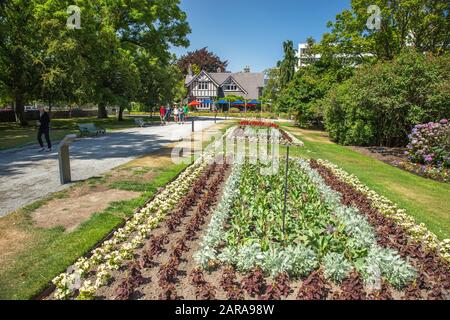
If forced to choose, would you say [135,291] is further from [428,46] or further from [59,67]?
[428,46]

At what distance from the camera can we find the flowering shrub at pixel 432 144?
1225 centimetres

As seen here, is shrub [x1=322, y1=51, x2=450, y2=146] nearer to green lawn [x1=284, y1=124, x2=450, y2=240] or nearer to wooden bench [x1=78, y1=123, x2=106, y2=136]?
green lawn [x1=284, y1=124, x2=450, y2=240]

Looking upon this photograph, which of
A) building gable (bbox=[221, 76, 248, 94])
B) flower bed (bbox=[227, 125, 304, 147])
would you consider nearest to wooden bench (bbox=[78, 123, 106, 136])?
flower bed (bbox=[227, 125, 304, 147])

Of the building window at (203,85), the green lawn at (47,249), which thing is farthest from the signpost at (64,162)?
the building window at (203,85)

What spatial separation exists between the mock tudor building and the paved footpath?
174ft

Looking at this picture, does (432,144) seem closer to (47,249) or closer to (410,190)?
(410,190)

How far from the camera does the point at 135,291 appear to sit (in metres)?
3.85

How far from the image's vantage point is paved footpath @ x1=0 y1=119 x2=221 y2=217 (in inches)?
288

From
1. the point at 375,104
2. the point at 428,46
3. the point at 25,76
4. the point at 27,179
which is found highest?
the point at 428,46

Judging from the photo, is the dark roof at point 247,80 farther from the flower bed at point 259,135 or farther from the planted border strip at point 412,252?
the planted border strip at point 412,252

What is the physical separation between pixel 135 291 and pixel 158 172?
635 cm

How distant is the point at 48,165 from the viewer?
407 inches

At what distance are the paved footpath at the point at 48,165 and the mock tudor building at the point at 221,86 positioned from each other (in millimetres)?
53104
